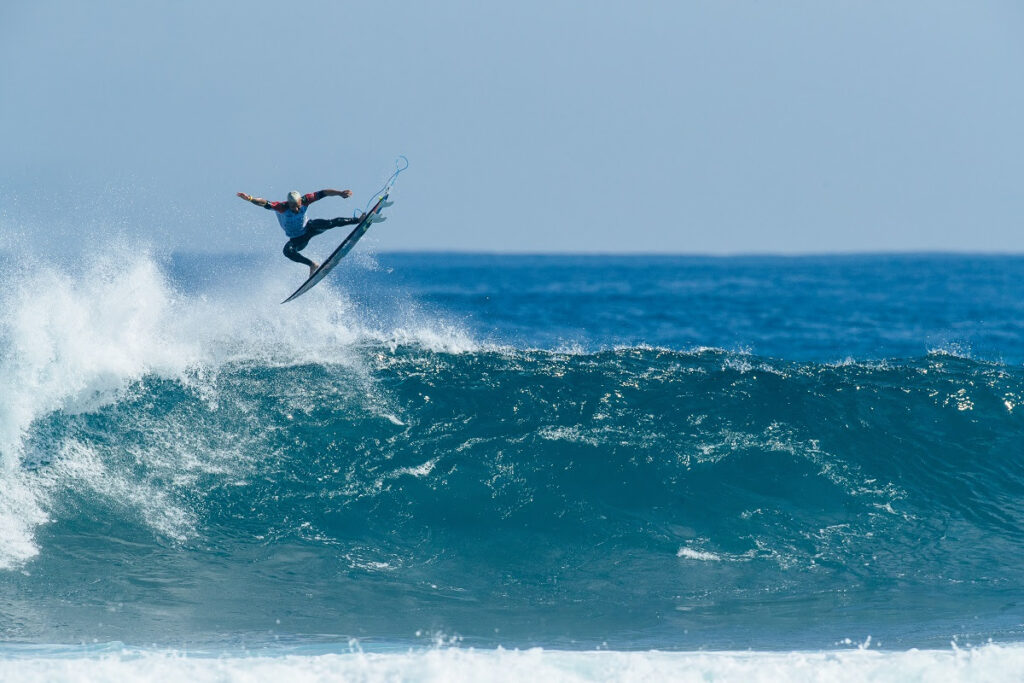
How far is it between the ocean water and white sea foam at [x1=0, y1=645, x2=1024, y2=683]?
0.09ft

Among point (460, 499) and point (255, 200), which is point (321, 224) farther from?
point (460, 499)

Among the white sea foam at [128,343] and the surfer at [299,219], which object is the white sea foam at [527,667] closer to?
the white sea foam at [128,343]

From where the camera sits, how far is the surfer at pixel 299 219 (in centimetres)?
1150

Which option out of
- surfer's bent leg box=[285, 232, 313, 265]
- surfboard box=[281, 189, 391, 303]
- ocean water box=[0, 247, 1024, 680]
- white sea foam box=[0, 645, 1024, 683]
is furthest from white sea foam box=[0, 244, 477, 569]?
white sea foam box=[0, 645, 1024, 683]

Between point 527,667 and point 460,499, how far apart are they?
3805 millimetres

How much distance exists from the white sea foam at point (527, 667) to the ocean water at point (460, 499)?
0.03 meters

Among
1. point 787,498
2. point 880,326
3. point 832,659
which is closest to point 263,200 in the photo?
point 787,498

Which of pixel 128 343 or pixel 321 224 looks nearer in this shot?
pixel 321 224

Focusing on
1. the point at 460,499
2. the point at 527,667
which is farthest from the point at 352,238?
the point at 527,667

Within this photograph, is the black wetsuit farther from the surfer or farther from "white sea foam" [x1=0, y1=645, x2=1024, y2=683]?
"white sea foam" [x1=0, y1=645, x2=1024, y2=683]

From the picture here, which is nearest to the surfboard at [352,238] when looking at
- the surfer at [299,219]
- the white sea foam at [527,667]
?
the surfer at [299,219]

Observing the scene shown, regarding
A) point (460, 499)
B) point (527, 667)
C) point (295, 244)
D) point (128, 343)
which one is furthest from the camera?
point (128, 343)

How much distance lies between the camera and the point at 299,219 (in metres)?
12.0

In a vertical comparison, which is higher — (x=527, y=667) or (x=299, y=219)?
(x=299, y=219)
